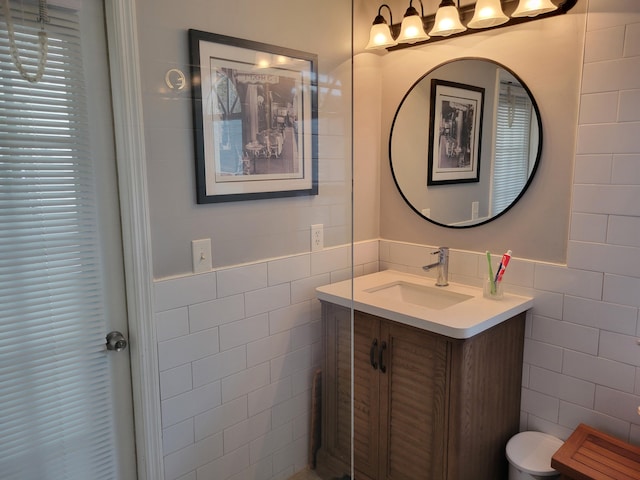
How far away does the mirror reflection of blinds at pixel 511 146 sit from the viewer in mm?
1881

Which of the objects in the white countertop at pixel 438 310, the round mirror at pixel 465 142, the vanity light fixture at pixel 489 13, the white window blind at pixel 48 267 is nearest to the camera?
the white window blind at pixel 48 267

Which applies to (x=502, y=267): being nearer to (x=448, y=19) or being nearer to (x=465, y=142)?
(x=465, y=142)

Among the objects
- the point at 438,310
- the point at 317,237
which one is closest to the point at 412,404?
the point at 438,310

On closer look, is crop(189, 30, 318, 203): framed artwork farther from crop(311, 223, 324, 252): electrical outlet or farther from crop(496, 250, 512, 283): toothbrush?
crop(496, 250, 512, 283): toothbrush

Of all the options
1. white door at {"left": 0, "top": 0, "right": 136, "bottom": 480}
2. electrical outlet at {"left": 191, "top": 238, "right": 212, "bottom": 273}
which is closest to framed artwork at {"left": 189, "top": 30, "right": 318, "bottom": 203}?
electrical outlet at {"left": 191, "top": 238, "right": 212, "bottom": 273}

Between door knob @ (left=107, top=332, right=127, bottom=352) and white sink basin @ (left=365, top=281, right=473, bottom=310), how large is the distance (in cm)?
105

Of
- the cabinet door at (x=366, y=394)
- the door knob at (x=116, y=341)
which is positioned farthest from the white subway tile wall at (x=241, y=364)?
the cabinet door at (x=366, y=394)

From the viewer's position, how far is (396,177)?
2.33 meters

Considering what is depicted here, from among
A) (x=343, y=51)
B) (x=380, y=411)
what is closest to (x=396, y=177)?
(x=343, y=51)

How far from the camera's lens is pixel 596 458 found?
1.57 m

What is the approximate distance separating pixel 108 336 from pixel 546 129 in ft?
5.89

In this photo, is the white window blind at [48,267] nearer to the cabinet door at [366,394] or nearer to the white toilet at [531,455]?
the cabinet door at [366,394]

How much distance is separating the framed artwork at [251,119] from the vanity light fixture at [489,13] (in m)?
0.69

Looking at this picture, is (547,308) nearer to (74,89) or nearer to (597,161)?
(597,161)
